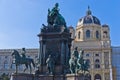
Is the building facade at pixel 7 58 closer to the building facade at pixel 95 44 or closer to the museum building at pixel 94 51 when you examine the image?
the museum building at pixel 94 51

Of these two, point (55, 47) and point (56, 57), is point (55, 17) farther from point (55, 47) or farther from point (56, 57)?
point (56, 57)

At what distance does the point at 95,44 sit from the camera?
99.6 m

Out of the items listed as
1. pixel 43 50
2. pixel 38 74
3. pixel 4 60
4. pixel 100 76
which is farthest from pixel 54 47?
pixel 4 60

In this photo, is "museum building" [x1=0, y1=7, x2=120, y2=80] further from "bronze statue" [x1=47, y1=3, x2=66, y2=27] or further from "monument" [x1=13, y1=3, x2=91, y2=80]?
"monument" [x1=13, y1=3, x2=91, y2=80]

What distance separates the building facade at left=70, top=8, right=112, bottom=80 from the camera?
9575 centimetres

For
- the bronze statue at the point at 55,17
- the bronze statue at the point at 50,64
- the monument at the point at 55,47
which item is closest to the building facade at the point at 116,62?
the bronze statue at the point at 55,17

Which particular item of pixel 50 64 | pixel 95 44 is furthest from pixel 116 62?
pixel 50 64

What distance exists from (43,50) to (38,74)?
8.96ft

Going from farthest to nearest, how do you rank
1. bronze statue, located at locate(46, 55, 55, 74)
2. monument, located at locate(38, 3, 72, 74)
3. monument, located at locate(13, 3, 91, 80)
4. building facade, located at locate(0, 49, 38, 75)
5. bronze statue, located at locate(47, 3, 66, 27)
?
building facade, located at locate(0, 49, 38, 75), bronze statue, located at locate(47, 3, 66, 27), monument, located at locate(38, 3, 72, 74), bronze statue, located at locate(46, 55, 55, 74), monument, located at locate(13, 3, 91, 80)

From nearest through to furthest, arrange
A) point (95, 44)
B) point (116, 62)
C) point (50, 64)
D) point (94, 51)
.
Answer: point (50, 64), point (94, 51), point (116, 62), point (95, 44)

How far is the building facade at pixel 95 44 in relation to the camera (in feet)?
314

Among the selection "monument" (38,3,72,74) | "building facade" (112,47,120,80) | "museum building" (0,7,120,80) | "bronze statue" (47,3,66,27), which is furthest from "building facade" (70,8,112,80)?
"monument" (38,3,72,74)

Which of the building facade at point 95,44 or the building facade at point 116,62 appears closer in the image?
the building facade at point 95,44

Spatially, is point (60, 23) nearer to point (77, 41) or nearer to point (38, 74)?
point (38, 74)
